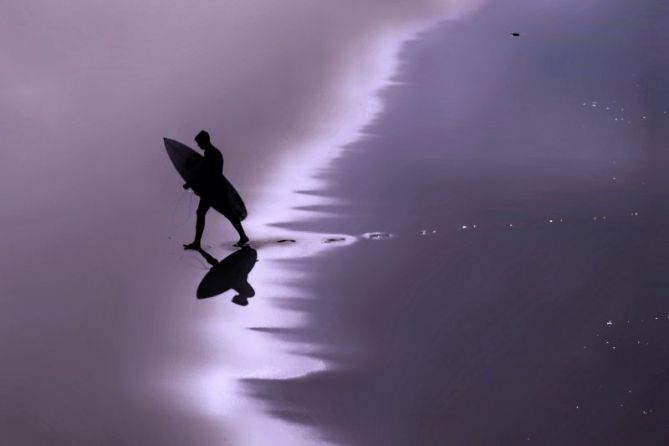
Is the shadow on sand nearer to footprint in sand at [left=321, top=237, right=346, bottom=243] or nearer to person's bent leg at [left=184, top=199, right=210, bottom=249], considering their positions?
person's bent leg at [left=184, top=199, right=210, bottom=249]

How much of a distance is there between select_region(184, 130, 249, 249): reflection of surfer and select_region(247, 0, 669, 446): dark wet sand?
576 mm

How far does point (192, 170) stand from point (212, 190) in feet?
0.73

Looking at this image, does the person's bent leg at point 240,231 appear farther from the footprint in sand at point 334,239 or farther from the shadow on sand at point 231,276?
the footprint in sand at point 334,239

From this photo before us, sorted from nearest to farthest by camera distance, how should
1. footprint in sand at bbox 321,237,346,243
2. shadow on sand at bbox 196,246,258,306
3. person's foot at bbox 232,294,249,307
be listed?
person's foot at bbox 232,294,249,307 → shadow on sand at bbox 196,246,258,306 → footprint in sand at bbox 321,237,346,243

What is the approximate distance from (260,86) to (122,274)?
133 inches

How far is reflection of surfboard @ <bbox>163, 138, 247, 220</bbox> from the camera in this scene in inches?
258

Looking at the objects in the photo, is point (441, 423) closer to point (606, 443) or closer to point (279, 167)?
point (606, 443)

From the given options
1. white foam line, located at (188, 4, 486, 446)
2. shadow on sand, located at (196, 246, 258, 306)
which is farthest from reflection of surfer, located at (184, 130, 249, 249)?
white foam line, located at (188, 4, 486, 446)

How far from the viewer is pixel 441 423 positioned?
4.72m

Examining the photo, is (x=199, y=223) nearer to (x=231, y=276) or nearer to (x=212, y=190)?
(x=212, y=190)

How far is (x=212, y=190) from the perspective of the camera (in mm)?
6504

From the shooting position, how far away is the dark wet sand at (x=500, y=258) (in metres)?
4.85

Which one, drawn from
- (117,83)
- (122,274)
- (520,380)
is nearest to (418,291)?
(520,380)

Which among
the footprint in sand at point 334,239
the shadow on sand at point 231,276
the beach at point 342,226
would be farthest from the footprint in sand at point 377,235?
the shadow on sand at point 231,276
